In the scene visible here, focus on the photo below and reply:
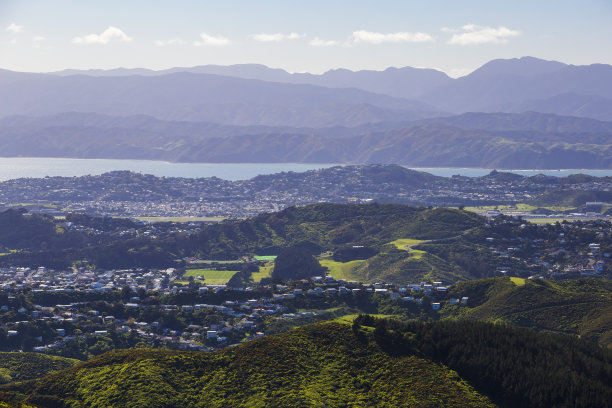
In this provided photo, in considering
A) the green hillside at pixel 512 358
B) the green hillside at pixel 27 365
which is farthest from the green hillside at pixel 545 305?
the green hillside at pixel 27 365

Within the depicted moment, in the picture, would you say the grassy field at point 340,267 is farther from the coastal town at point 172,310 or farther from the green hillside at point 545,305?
the green hillside at point 545,305

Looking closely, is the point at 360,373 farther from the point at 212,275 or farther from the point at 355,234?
the point at 355,234

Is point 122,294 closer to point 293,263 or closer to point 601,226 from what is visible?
point 293,263

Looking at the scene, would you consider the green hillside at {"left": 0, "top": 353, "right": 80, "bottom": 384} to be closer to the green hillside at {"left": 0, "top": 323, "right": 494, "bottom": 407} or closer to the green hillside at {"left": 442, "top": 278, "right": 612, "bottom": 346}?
the green hillside at {"left": 0, "top": 323, "right": 494, "bottom": 407}

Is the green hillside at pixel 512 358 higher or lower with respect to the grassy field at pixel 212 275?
higher

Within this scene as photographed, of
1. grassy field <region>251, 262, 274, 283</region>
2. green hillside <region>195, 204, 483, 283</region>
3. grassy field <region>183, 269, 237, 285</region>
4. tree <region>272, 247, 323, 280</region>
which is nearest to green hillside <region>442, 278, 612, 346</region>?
green hillside <region>195, 204, 483, 283</region>

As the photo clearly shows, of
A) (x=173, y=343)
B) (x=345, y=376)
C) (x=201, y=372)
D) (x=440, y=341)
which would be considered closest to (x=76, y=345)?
(x=173, y=343)

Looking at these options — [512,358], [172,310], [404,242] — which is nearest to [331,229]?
[404,242]
